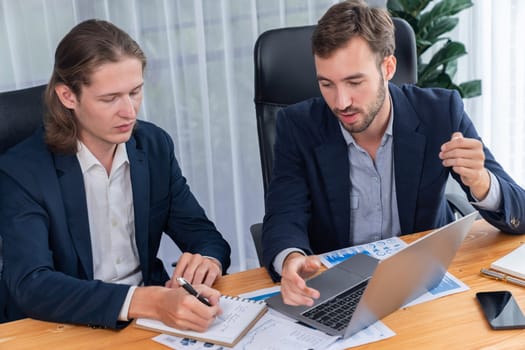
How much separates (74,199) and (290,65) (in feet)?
2.43

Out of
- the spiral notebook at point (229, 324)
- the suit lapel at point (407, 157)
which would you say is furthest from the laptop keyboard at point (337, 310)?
the suit lapel at point (407, 157)

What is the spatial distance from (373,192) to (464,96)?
1247 mm

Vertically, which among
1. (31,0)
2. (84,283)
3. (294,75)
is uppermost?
(31,0)

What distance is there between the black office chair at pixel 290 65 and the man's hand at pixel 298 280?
0.66 metres

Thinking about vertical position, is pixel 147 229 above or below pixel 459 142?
below

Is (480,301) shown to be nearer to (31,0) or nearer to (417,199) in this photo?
(417,199)

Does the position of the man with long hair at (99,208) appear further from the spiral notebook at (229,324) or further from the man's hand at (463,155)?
the man's hand at (463,155)

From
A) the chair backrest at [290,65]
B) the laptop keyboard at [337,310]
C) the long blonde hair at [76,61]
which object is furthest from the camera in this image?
the chair backrest at [290,65]

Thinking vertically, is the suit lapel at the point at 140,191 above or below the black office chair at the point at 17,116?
below

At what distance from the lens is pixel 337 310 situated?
1.28 metres

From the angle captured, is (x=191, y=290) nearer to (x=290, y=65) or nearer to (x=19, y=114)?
(x=19, y=114)

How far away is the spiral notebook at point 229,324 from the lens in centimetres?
121

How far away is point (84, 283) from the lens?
1.35 meters

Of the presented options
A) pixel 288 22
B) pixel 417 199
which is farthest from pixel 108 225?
pixel 288 22
